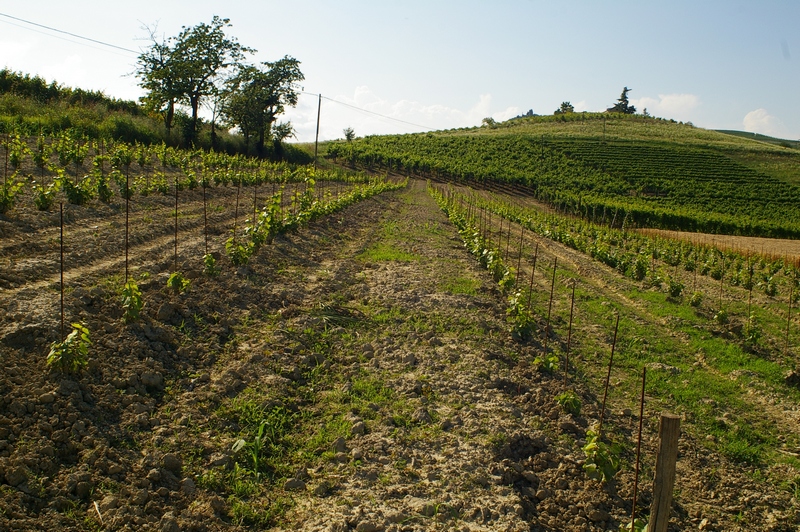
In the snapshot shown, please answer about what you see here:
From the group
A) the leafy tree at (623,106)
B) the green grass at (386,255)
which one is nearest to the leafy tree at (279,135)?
the green grass at (386,255)

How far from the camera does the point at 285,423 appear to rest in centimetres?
511

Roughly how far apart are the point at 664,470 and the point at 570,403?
2.35m

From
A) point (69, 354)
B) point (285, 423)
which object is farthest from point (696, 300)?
point (69, 354)

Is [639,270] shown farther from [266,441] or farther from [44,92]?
[44,92]

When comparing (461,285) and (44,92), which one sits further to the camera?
(44,92)

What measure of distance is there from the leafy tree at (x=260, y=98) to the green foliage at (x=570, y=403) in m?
45.0

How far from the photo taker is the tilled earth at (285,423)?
3896mm

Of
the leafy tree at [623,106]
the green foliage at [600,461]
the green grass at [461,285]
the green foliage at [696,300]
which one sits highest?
the leafy tree at [623,106]

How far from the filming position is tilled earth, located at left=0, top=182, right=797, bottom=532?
3.90 metres

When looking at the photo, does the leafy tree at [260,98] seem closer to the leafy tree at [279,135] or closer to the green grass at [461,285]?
the leafy tree at [279,135]

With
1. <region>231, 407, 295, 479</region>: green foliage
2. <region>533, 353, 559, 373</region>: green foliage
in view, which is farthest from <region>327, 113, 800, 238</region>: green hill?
<region>231, 407, 295, 479</region>: green foliage

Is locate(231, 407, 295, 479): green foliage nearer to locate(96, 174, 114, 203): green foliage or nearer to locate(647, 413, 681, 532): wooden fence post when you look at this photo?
locate(647, 413, 681, 532): wooden fence post

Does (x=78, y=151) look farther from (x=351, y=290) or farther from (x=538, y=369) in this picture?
(x=538, y=369)

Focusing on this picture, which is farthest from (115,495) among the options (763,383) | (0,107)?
(0,107)
